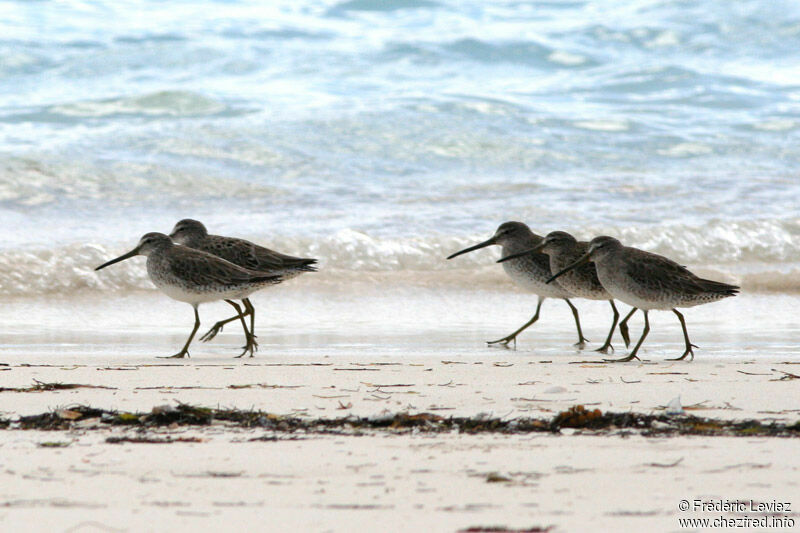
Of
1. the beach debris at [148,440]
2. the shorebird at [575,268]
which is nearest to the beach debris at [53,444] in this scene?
the beach debris at [148,440]

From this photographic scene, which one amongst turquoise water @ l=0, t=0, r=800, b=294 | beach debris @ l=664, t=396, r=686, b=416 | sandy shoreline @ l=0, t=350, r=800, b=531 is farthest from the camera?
turquoise water @ l=0, t=0, r=800, b=294

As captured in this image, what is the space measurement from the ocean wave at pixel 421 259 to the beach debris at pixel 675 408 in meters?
5.16

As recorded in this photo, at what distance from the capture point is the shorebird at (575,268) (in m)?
7.04

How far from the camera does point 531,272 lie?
24.3ft

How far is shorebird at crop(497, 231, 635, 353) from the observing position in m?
7.04

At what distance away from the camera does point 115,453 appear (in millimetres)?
3316

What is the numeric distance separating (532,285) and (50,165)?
22.8ft

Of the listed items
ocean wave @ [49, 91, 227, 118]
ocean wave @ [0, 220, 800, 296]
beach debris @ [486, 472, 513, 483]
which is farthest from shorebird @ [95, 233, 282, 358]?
ocean wave @ [49, 91, 227, 118]

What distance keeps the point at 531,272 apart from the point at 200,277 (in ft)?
7.72

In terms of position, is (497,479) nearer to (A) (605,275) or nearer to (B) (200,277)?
(A) (605,275)

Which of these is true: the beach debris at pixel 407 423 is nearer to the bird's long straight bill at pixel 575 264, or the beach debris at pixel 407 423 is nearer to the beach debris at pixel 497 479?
the beach debris at pixel 497 479

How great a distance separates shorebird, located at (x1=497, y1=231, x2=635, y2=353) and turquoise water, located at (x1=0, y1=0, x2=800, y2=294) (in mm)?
2554

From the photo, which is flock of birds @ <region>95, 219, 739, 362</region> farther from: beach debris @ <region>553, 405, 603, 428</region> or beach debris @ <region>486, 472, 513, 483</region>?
beach debris @ <region>486, 472, 513, 483</region>

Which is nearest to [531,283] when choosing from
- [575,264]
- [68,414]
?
[575,264]
